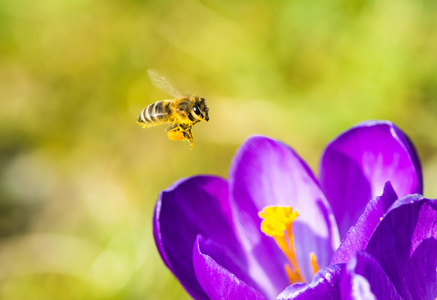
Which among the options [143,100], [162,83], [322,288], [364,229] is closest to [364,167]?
[364,229]

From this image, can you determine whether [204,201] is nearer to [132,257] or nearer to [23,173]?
[132,257]

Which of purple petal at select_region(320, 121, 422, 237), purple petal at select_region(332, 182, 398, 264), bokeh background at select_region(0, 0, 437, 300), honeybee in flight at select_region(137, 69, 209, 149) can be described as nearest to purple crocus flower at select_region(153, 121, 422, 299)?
purple petal at select_region(320, 121, 422, 237)

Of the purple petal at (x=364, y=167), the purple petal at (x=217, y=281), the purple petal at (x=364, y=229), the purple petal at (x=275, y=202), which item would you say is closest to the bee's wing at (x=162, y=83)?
the purple petal at (x=275, y=202)

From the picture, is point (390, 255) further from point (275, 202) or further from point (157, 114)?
point (157, 114)

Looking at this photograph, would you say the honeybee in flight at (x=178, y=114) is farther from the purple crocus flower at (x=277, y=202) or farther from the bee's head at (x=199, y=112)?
the purple crocus flower at (x=277, y=202)

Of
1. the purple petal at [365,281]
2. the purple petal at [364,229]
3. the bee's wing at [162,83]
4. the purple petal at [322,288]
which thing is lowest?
the purple petal at [365,281]

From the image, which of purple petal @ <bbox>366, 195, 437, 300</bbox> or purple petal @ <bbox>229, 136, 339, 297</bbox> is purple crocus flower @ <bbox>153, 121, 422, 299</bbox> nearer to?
purple petal @ <bbox>229, 136, 339, 297</bbox>
